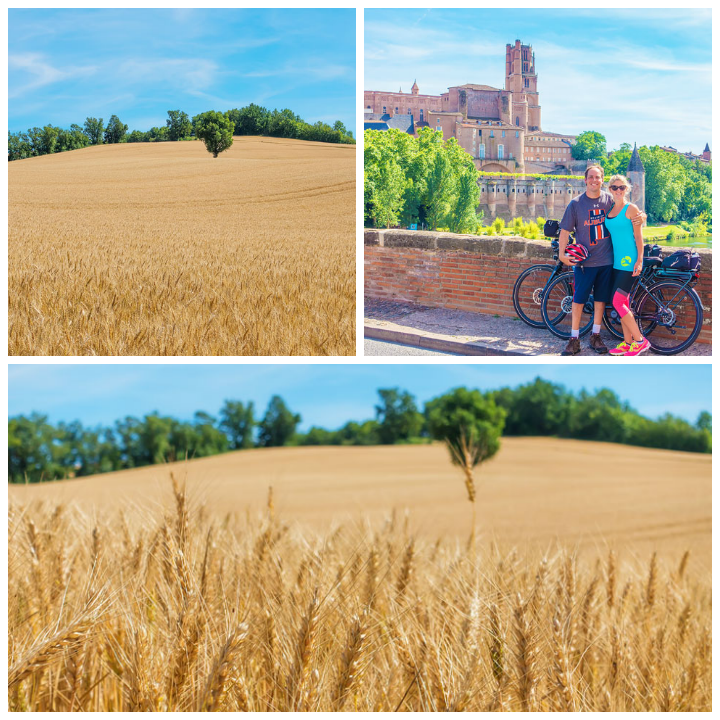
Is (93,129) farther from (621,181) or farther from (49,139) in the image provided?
(621,181)

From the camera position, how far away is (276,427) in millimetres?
40125

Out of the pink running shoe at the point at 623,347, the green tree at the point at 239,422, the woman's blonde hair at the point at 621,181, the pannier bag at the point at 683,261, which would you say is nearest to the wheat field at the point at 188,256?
the woman's blonde hair at the point at 621,181

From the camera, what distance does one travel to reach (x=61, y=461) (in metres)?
26.0

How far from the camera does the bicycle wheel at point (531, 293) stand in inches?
269

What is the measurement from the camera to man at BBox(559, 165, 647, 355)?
5258 millimetres

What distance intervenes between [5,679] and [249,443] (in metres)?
37.4

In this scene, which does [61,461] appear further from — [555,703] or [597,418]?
[597,418]

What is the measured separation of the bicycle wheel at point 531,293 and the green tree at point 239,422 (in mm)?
32614

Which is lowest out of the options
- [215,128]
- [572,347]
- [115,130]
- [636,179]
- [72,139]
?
[572,347]

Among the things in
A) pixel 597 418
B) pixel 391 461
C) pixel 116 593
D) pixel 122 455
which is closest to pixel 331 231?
pixel 116 593

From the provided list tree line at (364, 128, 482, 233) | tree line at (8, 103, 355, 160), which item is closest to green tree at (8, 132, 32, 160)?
tree line at (8, 103, 355, 160)

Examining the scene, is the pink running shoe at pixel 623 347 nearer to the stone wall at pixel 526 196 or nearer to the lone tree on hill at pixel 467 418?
the stone wall at pixel 526 196

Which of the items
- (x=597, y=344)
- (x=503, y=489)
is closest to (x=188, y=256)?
(x=597, y=344)

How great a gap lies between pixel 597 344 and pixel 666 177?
1708 millimetres
